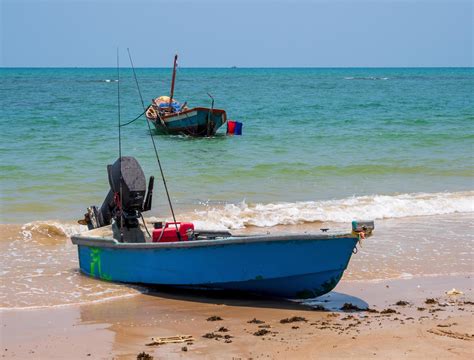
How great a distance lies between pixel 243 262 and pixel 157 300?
1080 millimetres

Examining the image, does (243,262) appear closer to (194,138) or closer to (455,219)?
(455,219)

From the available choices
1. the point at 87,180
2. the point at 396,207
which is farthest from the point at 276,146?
the point at 396,207

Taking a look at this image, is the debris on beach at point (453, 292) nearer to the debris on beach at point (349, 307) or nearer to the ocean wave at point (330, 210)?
the debris on beach at point (349, 307)

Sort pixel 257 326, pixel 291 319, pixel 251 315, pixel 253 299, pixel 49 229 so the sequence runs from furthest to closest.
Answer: pixel 49 229, pixel 253 299, pixel 251 315, pixel 291 319, pixel 257 326

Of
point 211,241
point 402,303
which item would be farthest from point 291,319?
point 402,303

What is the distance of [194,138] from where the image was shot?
2766 centimetres

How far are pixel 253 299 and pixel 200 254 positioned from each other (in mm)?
761

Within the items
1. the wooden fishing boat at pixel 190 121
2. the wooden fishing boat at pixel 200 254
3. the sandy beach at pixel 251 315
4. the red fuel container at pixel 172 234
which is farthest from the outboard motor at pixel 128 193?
the wooden fishing boat at pixel 190 121

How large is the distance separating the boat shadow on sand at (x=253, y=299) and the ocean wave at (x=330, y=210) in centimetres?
387

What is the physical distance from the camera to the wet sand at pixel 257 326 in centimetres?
655

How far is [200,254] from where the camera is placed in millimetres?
8305

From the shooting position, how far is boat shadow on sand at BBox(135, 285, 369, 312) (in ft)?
26.8

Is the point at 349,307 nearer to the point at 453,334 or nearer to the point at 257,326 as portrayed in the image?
the point at 257,326

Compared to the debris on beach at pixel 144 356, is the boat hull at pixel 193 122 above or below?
above
